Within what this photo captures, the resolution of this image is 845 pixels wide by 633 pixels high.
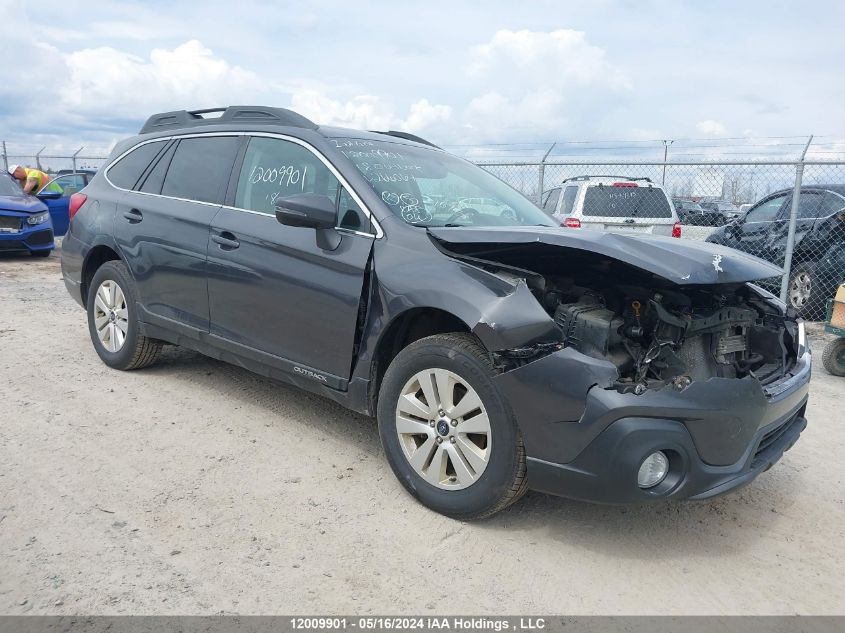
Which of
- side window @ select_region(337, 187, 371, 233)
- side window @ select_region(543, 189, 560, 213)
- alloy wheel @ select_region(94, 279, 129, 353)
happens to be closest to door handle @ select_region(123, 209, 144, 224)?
alloy wheel @ select_region(94, 279, 129, 353)

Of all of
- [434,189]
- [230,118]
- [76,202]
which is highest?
[230,118]

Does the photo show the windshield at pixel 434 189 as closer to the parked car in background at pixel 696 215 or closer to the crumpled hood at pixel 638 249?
the crumpled hood at pixel 638 249

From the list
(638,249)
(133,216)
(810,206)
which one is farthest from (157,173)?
(810,206)

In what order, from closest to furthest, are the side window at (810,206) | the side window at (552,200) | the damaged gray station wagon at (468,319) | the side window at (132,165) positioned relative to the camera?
Result: the damaged gray station wagon at (468,319) → the side window at (132,165) → the side window at (810,206) → the side window at (552,200)

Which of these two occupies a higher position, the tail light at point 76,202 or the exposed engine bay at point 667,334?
the tail light at point 76,202

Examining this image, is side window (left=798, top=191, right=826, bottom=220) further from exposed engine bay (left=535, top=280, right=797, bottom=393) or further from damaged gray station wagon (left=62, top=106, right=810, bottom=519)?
exposed engine bay (left=535, top=280, right=797, bottom=393)

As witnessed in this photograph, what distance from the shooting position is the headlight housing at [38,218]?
38.3ft

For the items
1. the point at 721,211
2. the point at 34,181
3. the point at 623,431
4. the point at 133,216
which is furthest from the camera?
the point at 721,211

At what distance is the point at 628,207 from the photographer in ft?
32.0

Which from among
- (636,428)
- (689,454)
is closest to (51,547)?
(636,428)

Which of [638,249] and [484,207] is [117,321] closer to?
[484,207]

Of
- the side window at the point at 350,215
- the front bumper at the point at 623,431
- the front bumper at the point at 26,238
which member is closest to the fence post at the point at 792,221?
the front bumper at the point at 623,431

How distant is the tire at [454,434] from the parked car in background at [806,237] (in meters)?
7.01

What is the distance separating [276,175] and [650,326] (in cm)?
231
